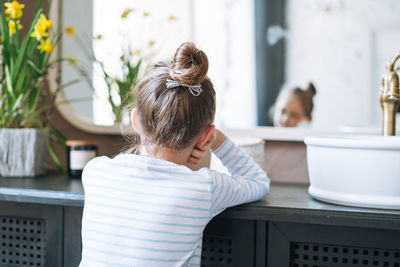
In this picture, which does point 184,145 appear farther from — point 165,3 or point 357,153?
point 165,3

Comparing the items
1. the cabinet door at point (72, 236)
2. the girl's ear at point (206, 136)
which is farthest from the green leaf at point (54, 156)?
the girl's ear at point (206, 136)

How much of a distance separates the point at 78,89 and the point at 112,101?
159 millimetres

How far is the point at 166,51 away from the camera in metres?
1.45

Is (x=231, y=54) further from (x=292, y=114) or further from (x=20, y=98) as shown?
(x=20, y=98)

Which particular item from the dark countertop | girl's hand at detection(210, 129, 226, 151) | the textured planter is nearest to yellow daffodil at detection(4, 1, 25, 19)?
the textured planter

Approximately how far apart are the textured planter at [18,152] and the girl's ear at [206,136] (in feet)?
2.05

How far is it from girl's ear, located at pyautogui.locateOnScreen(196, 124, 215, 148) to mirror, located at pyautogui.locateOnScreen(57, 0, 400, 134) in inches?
15.6

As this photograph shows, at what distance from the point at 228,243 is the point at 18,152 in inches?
28.2

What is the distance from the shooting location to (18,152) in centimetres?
135

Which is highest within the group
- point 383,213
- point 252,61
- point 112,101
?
point 252,61

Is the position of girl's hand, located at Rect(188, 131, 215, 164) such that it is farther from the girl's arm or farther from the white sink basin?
the white sink basin

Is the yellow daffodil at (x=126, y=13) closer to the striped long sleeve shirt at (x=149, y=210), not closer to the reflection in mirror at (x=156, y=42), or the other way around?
the reflection in mirror at (x=156, y=42)

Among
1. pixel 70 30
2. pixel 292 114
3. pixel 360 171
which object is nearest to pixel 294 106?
pixel 292 114

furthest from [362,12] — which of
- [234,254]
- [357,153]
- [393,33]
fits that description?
[234,254]
